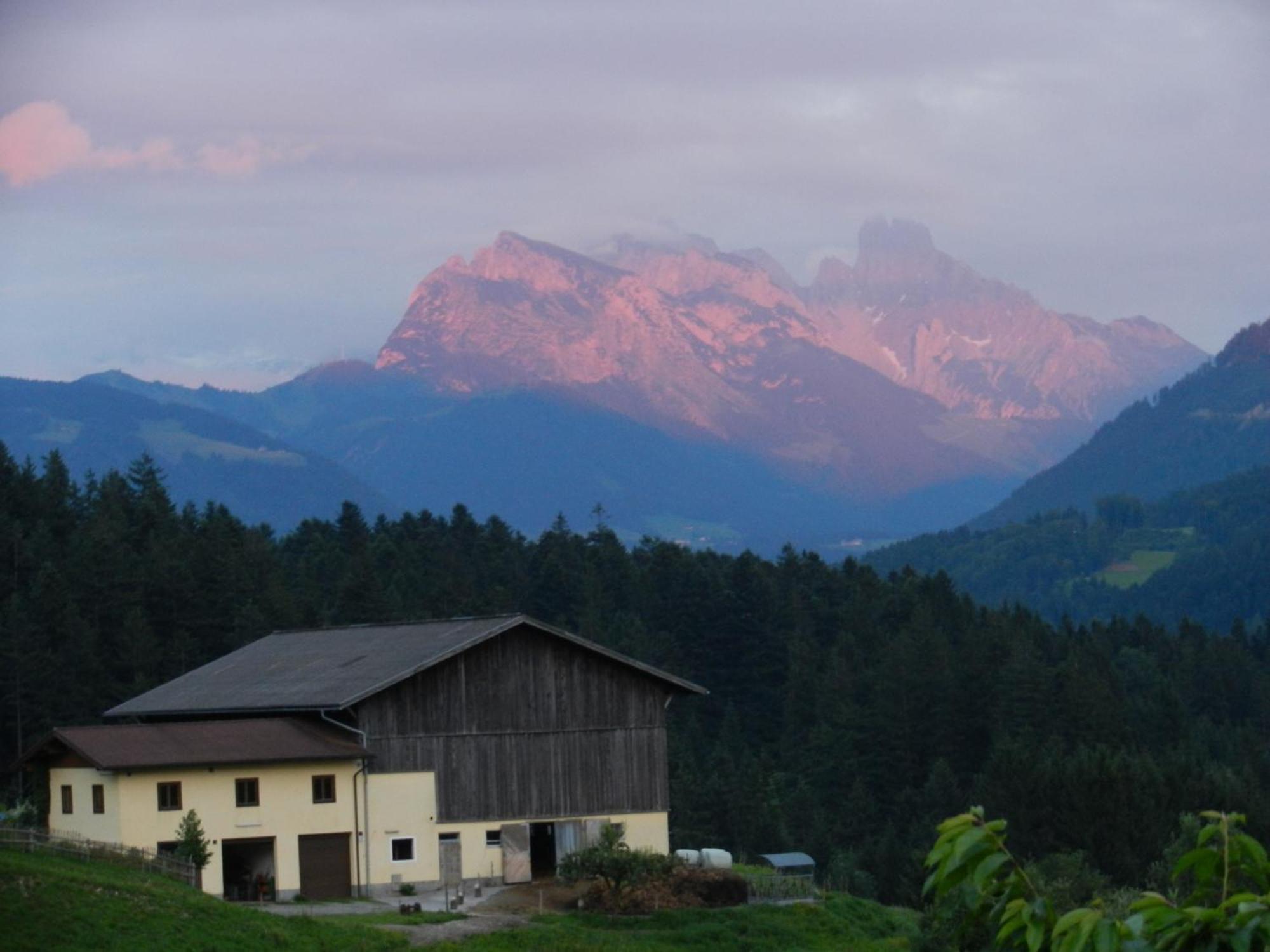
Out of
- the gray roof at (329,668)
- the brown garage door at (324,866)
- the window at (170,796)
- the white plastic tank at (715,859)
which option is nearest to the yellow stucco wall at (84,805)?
the window at (170,796)

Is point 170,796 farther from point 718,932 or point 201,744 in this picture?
point 718,932

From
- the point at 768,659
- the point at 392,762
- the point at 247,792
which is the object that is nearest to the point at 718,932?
the point at 392,762

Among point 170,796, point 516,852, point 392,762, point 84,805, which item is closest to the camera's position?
point 170,796

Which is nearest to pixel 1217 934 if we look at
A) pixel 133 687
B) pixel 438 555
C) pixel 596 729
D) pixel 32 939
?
pixel 32 939

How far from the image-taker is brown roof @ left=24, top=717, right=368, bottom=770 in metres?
45.4

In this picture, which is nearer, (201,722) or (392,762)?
(392,762)

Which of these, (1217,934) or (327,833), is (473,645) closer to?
(327,833)

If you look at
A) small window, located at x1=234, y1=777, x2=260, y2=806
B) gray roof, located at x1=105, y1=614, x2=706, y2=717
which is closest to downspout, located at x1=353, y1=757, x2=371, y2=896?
gray roof, located at x1=105, y1=614, x2=706, y2=717

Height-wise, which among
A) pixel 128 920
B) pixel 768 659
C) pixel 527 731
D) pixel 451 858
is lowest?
pixel 451 858

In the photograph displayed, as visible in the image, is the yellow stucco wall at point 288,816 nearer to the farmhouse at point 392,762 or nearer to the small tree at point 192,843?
the farmhouse at point 392,762

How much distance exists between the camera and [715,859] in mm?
52562

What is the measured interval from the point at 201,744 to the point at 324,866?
4.33 meters

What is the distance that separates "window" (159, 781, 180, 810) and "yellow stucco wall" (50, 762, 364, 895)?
0.30 ft

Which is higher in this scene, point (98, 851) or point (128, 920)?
point (98, 851)
